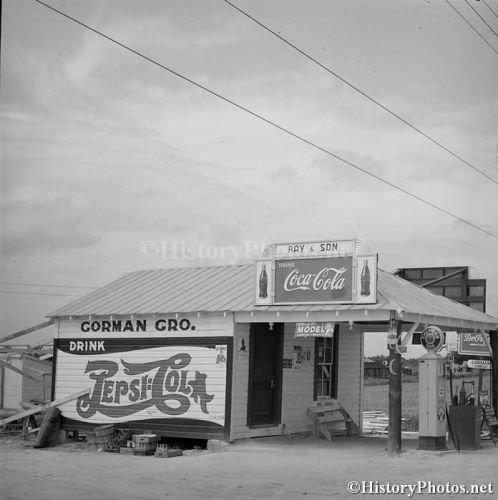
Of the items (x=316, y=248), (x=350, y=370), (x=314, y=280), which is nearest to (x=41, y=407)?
(x=350, y=370)

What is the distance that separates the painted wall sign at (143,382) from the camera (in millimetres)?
19141

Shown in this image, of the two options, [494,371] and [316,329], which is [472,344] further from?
[316,329]

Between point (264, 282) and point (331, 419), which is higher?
point (264, 282)

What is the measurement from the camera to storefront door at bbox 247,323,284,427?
1948 centimetres

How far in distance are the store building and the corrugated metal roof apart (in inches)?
2.0

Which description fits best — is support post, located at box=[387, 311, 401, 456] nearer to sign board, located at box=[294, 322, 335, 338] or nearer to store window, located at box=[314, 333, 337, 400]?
sign board, located at box=[294, 322, 335, 338]

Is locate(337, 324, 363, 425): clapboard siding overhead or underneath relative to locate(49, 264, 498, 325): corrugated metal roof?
underneath

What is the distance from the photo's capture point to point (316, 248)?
18016 mm

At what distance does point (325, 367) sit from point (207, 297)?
160 inches

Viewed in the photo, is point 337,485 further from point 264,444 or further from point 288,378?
point 288,378

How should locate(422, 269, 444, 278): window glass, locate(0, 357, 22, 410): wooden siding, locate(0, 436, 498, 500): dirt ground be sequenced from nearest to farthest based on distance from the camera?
locate(0, 436, 498, 500): dirt ground < locate(0, 357, 22, 410): wooden siding < locate(422, 269, 444, 278): window glass

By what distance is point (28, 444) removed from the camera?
2125 centimetres

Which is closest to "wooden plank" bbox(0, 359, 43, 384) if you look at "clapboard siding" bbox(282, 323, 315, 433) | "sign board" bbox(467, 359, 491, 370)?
"clapboard siding" bbox(282, 323, 315, 433)

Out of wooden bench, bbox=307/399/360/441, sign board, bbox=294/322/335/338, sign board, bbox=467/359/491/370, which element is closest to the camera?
sign board, bbox=294/322/335/338
